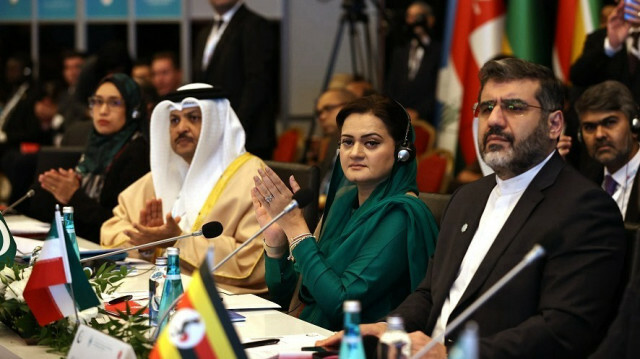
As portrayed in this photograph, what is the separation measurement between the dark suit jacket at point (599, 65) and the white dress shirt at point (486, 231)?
7.07ft

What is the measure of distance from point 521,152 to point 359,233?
68 cm

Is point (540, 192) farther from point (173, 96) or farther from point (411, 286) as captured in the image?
point (173, 96)

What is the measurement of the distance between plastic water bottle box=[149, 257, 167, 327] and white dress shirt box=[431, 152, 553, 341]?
29.1 inches

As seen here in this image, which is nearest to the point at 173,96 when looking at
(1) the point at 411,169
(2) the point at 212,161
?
(2) the point at 212,161

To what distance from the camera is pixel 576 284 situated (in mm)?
2162

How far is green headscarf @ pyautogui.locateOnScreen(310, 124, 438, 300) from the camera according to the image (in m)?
2.84

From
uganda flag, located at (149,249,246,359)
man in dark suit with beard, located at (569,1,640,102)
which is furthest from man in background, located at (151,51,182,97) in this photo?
uganda flag, located at (149,249,246,359)

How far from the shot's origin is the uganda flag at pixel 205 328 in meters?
1.52

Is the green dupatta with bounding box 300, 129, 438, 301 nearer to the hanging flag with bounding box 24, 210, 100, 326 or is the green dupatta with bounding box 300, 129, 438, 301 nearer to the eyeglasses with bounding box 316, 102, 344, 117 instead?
the hanging flag with bounding box 24, 210, 100, 326

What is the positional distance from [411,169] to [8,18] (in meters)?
9.52

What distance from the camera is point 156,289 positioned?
238 centimetres

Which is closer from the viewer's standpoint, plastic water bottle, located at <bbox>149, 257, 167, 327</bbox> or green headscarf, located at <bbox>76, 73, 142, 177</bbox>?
plastic water bottle, located at <bbox>149, 257, 167, 327</bbox>

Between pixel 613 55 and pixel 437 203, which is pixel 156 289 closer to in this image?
pixel 437 203

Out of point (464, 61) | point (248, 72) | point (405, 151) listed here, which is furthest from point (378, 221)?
point (464, 61)
